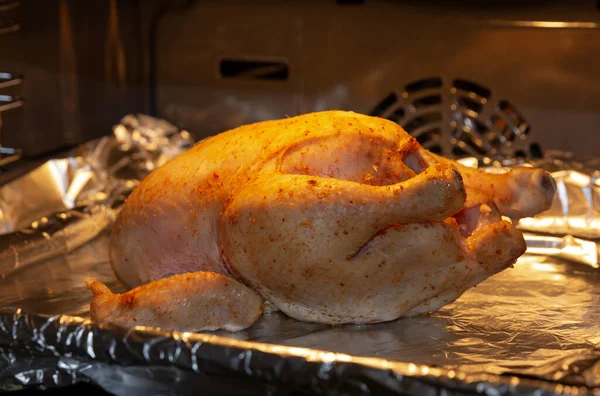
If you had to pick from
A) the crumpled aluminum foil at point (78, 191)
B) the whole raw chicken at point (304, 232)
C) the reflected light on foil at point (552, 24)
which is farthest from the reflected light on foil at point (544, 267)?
the crumpled aluminum foil at point (78, 191)

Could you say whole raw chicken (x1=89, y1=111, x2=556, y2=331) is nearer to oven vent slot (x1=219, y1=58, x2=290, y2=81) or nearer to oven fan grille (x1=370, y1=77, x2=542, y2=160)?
oven fan grille (x1=370, y1=77, x2=542, y2=160)

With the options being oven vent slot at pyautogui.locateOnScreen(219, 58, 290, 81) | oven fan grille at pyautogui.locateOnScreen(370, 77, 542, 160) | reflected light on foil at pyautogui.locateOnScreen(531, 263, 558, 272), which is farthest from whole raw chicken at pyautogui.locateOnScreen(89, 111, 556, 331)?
oven vent slot at pyautogui.locateOnScreen(219, 58, 290, 81)

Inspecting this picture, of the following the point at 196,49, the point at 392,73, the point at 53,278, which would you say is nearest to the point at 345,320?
the point at 53,278

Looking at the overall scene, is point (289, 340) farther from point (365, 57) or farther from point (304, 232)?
point (365, 57)

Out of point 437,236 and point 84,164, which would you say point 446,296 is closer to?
point 437,236

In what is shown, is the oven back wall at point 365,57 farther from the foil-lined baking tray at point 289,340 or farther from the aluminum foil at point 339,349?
the aluminum foil at point 339,349

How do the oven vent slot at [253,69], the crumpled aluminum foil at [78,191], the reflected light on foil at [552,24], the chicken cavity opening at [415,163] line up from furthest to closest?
the oven vent slot at [253,69] < the reflected light on foil at [552,24] < the crumpled aluminum foil at [78,191] < the chicken cavity opening at [415,163]
